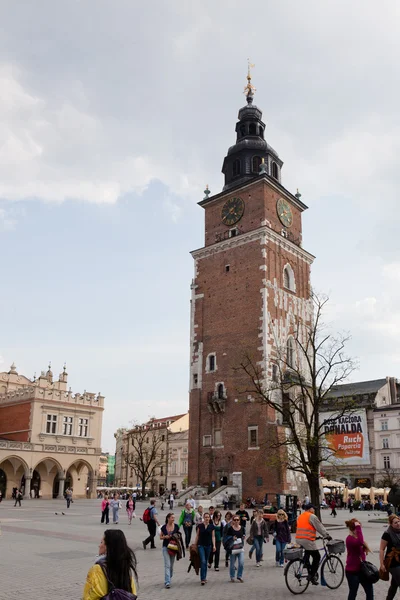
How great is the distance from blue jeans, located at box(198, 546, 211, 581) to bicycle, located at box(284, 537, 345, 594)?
184 centimetres

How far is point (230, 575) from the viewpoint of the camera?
41.1 feet

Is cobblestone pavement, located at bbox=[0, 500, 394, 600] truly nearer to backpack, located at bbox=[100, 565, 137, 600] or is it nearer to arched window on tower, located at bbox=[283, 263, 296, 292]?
backpack, located at bbox=[100, 565, 137, 600]

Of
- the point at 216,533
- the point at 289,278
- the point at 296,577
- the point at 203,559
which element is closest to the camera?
the point at 296,577

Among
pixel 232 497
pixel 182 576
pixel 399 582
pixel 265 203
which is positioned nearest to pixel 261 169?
pixel 265 203

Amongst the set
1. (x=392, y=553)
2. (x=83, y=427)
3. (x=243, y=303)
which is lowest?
(x=392, y=553)

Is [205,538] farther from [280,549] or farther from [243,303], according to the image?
[243,303]

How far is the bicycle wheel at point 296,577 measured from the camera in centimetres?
1099

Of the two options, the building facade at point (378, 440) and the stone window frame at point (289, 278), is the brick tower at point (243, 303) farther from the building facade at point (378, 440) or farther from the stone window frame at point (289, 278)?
the building facade at point (378, 440)

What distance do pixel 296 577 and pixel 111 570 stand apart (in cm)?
745

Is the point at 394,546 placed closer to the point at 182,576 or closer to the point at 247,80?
the point at 182,576

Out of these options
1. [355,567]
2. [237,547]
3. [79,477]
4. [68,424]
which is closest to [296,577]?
[237,547]

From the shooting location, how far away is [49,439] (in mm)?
53562

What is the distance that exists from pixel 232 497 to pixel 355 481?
40.1 meters

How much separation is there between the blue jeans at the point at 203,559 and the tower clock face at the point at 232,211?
120 ft
